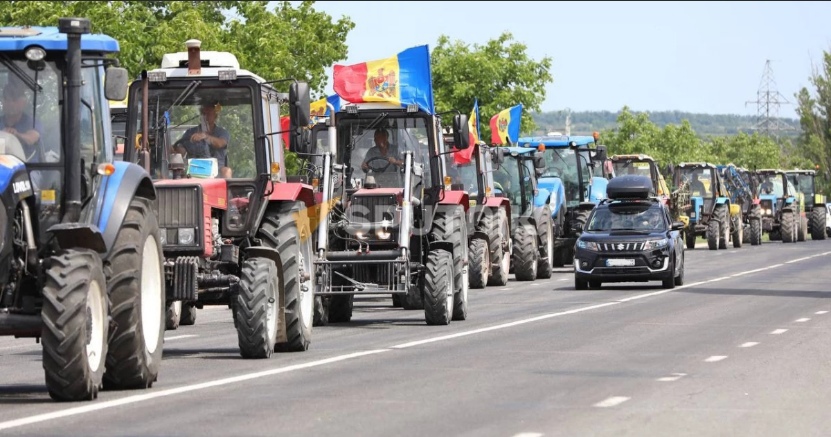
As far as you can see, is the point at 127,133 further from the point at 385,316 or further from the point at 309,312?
the point at 385,316

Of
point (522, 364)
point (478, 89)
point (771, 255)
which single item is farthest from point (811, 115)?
point (522, 364)

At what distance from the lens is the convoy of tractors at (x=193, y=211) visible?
41.0ft

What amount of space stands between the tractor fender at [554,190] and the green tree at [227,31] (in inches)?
396

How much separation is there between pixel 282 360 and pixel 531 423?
5.35m

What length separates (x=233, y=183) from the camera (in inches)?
688

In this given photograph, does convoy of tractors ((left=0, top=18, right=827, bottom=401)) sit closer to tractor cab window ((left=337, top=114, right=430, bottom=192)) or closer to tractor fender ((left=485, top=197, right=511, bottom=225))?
tractor cab window ((left=337, top=114, right=430, bottom=192))

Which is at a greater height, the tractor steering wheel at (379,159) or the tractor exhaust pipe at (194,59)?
the tractor exhaust pipe at (194,59)

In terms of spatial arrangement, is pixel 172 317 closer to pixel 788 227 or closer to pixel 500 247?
pixel 500 247

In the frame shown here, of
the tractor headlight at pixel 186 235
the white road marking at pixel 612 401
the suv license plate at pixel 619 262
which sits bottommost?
the white road marking at pixel 612 401

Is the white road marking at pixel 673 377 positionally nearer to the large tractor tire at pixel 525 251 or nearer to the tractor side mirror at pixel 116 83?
the tractor side mirror at pixel 116 83

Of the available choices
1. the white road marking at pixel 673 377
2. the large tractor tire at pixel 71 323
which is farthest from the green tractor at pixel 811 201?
the large tractor tire at pixel 71 323

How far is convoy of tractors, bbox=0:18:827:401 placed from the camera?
1248 centimetres

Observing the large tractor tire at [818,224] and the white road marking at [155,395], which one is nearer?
the white road marking at [155,395]

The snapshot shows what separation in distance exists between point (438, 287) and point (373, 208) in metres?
1.56
